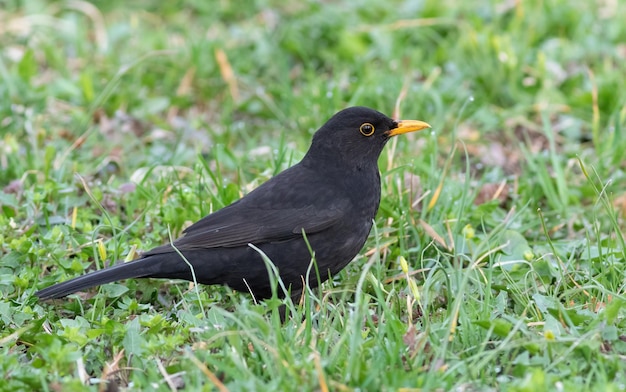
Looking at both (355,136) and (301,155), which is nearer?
(355,136)

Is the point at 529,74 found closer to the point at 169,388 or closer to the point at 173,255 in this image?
the point at 173,255

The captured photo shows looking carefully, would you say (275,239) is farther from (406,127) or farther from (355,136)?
(406,127)

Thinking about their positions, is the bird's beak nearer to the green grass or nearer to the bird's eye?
the bird's eye

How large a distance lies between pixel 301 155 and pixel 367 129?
2.78 ft

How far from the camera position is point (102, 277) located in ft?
14.2

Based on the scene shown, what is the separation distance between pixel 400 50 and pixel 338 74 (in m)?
0.65

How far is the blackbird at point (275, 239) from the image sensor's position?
4438 mm

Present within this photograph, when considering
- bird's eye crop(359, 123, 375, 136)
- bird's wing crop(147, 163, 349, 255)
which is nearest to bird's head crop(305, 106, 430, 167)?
bird's eye crop(359, 123, 375, 136)

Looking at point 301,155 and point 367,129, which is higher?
point 367,129

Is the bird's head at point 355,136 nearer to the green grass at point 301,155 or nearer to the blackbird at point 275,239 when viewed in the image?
the blackbird at point 275,239

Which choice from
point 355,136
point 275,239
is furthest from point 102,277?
point 355,136

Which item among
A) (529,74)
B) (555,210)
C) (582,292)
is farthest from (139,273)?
(529,74)

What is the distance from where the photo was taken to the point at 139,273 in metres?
4.39

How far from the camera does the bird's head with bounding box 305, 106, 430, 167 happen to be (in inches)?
192
